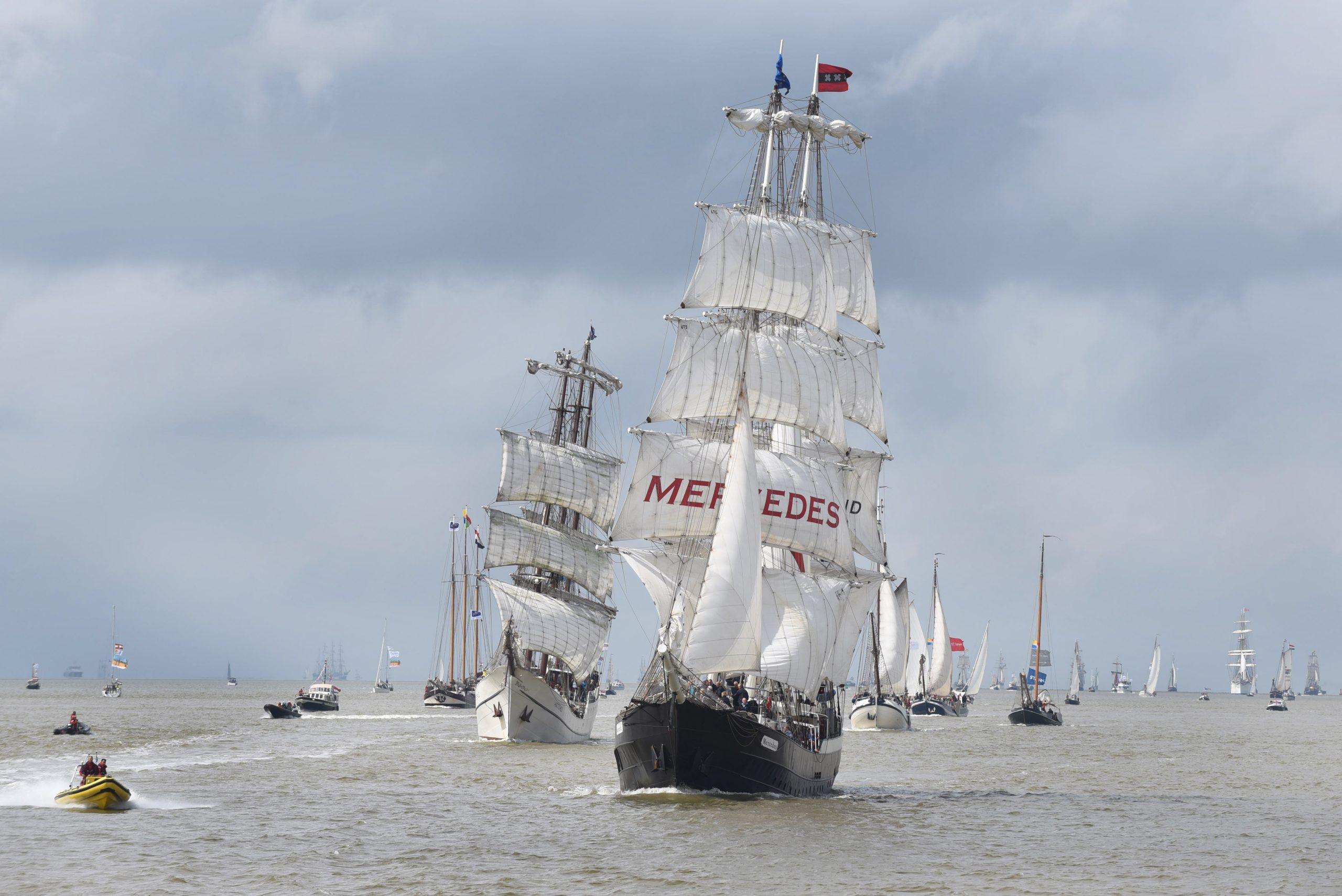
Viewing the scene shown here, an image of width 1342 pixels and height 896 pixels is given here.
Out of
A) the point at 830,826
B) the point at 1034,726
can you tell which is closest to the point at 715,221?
the point at 830,826

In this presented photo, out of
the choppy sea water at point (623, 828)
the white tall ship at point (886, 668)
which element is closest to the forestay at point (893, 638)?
the white tall ship at point (886, 668)

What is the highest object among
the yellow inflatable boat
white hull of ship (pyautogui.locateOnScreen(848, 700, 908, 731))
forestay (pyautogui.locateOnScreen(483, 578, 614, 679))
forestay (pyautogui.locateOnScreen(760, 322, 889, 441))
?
forestay (pyautogui.locateOnScreen(760, 322, 889, 441))

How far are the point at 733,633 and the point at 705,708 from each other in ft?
8.75

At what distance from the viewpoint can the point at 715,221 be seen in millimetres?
66250

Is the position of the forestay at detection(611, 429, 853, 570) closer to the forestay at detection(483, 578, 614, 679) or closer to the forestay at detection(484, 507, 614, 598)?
the forestay at detection(483, 578, 614, 679)

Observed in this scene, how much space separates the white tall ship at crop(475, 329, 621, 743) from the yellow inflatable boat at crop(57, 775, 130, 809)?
36.8 m

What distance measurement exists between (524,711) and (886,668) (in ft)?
175

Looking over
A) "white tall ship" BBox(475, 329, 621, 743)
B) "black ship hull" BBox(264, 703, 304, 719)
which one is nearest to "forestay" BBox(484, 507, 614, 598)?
"white tall ship" BBox(475, 329, 621, 743)

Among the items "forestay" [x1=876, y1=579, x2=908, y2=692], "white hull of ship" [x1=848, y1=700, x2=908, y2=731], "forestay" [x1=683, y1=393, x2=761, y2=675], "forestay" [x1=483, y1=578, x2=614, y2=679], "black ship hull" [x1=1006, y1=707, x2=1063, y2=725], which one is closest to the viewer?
"forestay" [x1=683, y1=393, x2=761, y2=675]

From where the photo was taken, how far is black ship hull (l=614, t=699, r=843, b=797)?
45.0 metres

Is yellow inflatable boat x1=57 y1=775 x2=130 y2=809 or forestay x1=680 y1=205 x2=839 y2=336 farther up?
forestay x1=680 y1=205 x2=839 y2=336

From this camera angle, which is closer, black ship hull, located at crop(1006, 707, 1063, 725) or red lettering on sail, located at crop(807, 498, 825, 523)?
red lettering on sail, located at crop(807, 498, 825, 523)

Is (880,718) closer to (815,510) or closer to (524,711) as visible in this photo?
(524,711)

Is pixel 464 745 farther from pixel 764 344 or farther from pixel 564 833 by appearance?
pixel 564 833
